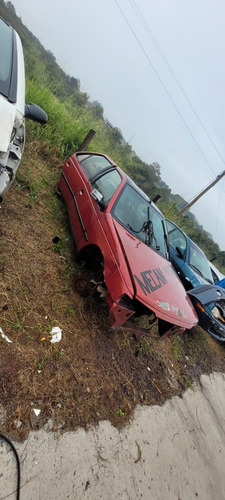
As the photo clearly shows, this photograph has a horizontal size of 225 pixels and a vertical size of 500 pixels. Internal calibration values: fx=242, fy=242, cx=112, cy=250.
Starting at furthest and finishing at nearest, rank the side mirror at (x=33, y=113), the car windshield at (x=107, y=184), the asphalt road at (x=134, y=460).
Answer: the car windshield at (x=107, y=184)
the side mirror at (x=33, y=113)
the asphalt road at (x=134, y=460)

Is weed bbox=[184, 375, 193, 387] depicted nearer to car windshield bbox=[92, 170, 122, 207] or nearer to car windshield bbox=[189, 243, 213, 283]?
car windshield bbox=[189, 243, 213, 283]

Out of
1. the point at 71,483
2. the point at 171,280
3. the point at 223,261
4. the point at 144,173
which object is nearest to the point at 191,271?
the point at 171,280

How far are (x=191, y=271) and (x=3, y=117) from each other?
4.00 meters

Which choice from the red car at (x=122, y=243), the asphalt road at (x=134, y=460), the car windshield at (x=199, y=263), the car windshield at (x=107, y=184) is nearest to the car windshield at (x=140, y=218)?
the red car at (x=122, y=243)

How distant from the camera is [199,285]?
4.58 meters

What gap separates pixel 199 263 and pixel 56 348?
403cm

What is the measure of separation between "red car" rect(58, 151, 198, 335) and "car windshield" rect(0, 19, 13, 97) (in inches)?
51.3

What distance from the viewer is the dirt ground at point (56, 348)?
182cm

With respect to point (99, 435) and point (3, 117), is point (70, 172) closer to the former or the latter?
point (3, 117)

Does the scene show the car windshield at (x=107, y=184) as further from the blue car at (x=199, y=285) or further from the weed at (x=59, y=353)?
the blue car at (x=199, y=285)

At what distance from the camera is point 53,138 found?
5098mm

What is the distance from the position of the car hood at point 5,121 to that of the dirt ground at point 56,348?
43.9 inches

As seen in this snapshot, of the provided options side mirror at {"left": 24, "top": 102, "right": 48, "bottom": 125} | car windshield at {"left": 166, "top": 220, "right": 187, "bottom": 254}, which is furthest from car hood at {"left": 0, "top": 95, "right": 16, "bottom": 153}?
car windshield at {"left": 166, "top": 220, "right": 187, "bottom": 254}

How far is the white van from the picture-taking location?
1875 mm
